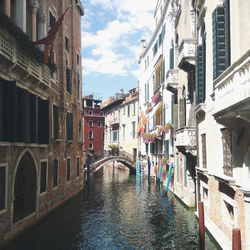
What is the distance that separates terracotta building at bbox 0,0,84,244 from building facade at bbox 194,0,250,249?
559cm

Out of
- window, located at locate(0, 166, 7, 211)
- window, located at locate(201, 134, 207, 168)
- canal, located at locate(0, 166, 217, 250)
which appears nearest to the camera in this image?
window, located at locate(0, 166, 7, 211)

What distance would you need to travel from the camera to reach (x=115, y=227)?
1244cm

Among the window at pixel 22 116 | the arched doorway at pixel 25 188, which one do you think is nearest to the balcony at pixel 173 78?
the window at pixel 22 116

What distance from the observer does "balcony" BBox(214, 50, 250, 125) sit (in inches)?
219

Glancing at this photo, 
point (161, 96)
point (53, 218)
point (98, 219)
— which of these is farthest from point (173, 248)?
point (161, 96)

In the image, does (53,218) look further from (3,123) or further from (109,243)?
(3,123)

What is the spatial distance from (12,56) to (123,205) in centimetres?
985

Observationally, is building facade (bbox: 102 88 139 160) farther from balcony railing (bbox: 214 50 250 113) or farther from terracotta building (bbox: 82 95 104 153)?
balcony railing (bbox: 214 50 250 113)

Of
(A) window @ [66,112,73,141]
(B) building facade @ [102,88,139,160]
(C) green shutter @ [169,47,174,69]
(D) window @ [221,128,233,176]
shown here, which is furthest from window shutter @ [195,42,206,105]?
(B) building facade @ [102,88,139,160]

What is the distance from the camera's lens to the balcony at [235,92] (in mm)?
5568

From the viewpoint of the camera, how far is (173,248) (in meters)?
9.91

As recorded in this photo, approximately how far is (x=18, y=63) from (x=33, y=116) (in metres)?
2.45

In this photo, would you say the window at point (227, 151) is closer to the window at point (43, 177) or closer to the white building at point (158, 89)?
the window at point (43, 177)

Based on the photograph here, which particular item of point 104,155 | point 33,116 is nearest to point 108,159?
point 104,155
